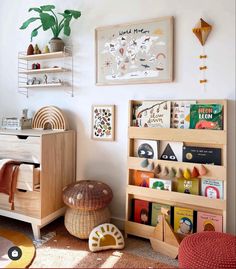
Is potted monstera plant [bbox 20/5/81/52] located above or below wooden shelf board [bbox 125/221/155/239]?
above

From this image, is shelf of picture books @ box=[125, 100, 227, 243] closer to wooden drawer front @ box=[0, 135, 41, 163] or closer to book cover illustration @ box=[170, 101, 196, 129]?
book cover illustration @ box=[170, 101, 196, 129]

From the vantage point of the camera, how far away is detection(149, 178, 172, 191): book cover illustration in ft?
6.11

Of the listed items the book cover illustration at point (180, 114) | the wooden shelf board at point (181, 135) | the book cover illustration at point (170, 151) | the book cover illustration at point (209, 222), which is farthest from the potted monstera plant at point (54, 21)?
the book cover illustration at point (209, 222)

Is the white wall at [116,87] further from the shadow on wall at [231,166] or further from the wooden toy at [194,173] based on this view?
the wooden toy at [194,173]

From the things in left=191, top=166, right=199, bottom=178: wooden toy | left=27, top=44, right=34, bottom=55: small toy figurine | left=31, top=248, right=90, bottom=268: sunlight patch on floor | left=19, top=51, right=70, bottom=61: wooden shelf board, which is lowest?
left=31, top=248, right=90, bottom=268: sunlight patch on floor

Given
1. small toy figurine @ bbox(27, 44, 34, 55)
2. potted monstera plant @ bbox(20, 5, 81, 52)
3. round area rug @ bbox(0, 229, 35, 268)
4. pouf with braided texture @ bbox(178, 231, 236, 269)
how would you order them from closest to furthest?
pouf with braided texture @ bbox(178, 231, 236, 269) → round area rug @ bbox(0, 229, 35, 268) → potted monstera plant @ bbox(20, 5, 81, 52) → small toy figurine @ bbox(27, 44, 34, 55)

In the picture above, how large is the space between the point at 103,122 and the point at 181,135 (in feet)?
2.29

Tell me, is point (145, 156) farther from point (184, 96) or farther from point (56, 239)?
point (56, 239)

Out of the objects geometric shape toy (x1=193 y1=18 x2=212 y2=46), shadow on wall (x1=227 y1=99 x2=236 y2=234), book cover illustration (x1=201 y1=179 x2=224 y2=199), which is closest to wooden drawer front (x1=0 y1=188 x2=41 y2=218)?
book cover illustration (x1=201 y1=179 x2=224 y2=199)

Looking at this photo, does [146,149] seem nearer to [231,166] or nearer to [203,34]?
[231,166]

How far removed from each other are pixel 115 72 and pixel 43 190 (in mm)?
1118

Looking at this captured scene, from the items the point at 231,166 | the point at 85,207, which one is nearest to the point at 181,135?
the point at 231,166

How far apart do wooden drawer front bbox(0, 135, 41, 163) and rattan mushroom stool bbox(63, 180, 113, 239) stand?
394 millimetres

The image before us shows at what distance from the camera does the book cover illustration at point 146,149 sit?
1.92 metres
